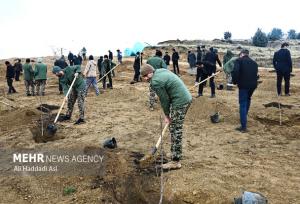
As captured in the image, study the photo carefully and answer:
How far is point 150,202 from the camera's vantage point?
5234 millimetres

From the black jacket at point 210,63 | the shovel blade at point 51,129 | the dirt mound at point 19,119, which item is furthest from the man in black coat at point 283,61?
the dirt mound at point 19,119

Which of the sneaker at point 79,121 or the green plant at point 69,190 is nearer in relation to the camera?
the green plant at point 69,190

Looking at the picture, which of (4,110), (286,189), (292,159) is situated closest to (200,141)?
(292,159)

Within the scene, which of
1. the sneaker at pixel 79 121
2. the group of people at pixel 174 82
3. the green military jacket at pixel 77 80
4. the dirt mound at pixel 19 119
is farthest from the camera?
the dirt mound at pixel 19 119

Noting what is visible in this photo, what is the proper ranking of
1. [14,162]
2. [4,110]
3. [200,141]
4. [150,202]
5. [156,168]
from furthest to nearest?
1. [4,110]
2. [200,141]
3. [14,162]
4. [156,168]
5. [150,202]

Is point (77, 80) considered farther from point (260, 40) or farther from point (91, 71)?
point (260, 40)

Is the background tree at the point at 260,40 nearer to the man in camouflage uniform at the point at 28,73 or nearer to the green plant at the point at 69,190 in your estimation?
the man in camouflage uniform at the point at 28,73

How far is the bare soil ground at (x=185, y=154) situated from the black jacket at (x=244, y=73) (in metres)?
1.11

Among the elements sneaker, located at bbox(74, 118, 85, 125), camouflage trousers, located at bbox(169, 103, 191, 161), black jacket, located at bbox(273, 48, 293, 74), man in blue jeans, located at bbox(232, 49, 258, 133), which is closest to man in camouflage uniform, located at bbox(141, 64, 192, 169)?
camouflage trousers, located at bbox(169, 103, 191, 161)

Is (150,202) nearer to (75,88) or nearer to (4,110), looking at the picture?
(75,88)

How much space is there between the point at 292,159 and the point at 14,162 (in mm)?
4979

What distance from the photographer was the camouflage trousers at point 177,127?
5.97 meters

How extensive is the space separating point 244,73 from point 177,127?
10.0 ft

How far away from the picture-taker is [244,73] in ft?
27.6
